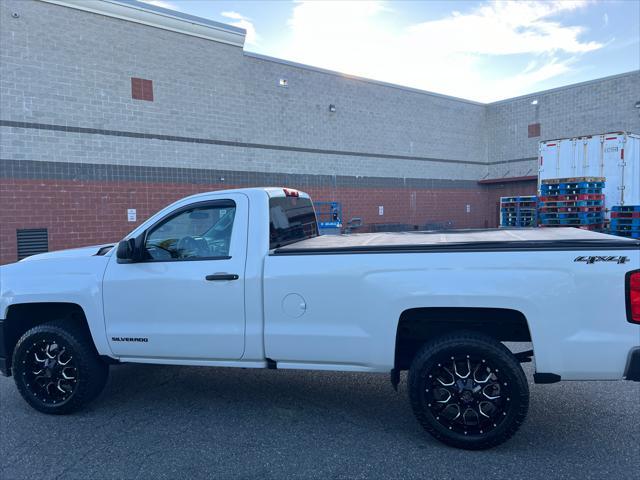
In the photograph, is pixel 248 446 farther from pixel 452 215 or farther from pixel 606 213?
pixel 452 215

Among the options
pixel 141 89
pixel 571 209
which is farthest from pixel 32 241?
pixel 571 209

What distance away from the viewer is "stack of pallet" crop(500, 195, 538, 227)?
1673cm

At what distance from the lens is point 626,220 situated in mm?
13305

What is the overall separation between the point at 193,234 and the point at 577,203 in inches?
515

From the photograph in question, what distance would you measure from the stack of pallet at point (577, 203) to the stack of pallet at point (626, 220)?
1.18 feet

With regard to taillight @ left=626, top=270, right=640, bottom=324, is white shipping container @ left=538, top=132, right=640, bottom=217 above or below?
above

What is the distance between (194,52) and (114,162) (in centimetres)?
478

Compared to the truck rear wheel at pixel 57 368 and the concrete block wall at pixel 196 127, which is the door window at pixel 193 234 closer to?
the truck rear wheel at pixel 57 368

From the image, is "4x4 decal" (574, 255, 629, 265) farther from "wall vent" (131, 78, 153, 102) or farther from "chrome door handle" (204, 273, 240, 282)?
"wall vent" (131, 78, 153, 102)

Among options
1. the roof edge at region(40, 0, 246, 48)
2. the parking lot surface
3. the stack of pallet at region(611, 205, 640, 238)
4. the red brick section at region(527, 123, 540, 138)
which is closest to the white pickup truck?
the parking lot surface

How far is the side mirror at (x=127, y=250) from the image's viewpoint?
4.11m

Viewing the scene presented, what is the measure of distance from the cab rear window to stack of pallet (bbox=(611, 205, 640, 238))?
11674mm

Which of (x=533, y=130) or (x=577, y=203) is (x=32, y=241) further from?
(x=533, y=130)

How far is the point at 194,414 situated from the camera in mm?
4336
